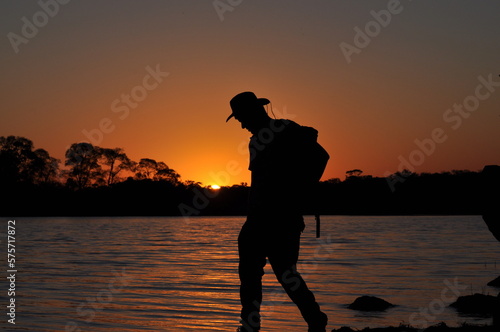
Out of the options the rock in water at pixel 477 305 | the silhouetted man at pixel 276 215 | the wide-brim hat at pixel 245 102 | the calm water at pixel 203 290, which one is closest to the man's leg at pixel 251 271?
the silhouetted man at pixel 276 215

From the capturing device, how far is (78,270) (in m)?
24.7

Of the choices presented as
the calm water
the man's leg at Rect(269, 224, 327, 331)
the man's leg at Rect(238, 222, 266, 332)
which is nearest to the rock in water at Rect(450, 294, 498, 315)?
the calm water

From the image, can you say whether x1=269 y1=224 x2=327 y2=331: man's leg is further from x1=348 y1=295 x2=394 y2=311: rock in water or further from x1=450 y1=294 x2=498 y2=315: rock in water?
x1=348 y1=295 x2=394 y2=311: rock in water

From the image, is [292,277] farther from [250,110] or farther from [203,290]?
[203,290]

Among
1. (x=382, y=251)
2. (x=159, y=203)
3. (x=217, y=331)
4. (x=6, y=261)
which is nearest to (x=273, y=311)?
(x=217, y=331)

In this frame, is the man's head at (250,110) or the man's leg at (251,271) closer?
the man's leg at (251,271)

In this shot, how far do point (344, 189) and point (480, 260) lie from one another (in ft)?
305

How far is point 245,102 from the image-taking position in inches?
269

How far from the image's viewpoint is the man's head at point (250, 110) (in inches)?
268

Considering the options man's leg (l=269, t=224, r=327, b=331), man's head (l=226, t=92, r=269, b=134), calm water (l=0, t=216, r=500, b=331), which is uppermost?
man's head (l=226, t=92, r=269, b=134)

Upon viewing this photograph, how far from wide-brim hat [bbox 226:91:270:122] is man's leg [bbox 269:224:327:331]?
1.27m

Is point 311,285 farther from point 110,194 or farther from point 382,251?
point 110,194

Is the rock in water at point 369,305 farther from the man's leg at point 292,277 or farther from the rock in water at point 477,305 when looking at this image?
the man's leg at point 292,277

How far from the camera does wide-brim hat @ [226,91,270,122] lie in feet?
22.4
